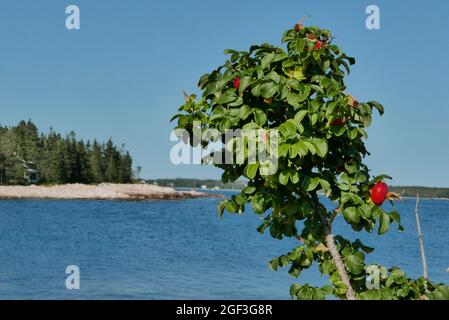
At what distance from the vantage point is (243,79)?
347 cm

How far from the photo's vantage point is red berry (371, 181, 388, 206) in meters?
3.46

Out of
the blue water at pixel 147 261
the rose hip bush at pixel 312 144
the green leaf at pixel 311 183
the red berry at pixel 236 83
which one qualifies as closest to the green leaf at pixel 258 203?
the rose hip bush at pixel 312 144

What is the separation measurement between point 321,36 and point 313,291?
1646 mm

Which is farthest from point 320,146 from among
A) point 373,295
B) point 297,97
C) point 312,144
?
point 373,295

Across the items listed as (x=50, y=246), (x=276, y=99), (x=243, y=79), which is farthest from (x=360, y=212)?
(x=50, y=246)

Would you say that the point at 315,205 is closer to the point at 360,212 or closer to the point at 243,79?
the point at 360,212

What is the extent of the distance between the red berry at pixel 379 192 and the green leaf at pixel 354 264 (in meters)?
0.40

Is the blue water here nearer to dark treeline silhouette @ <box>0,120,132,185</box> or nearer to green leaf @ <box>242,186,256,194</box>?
green leaf @ <box>242,186,256,194</box>

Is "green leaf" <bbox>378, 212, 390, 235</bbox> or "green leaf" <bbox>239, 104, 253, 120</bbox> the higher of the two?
"green leaf" <bbox>239, 104, 253, 120</bbox>

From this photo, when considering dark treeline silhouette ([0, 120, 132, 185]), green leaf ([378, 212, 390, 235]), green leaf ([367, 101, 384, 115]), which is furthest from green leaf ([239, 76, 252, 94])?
dark treeline silhouette ([0, 120, 132, 185])

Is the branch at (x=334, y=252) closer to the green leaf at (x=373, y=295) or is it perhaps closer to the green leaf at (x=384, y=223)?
the green leaf at (x=373, y=295)

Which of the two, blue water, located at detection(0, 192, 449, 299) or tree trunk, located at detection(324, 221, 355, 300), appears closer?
tree trunk, located at detection(324, 221, 355, 300)
